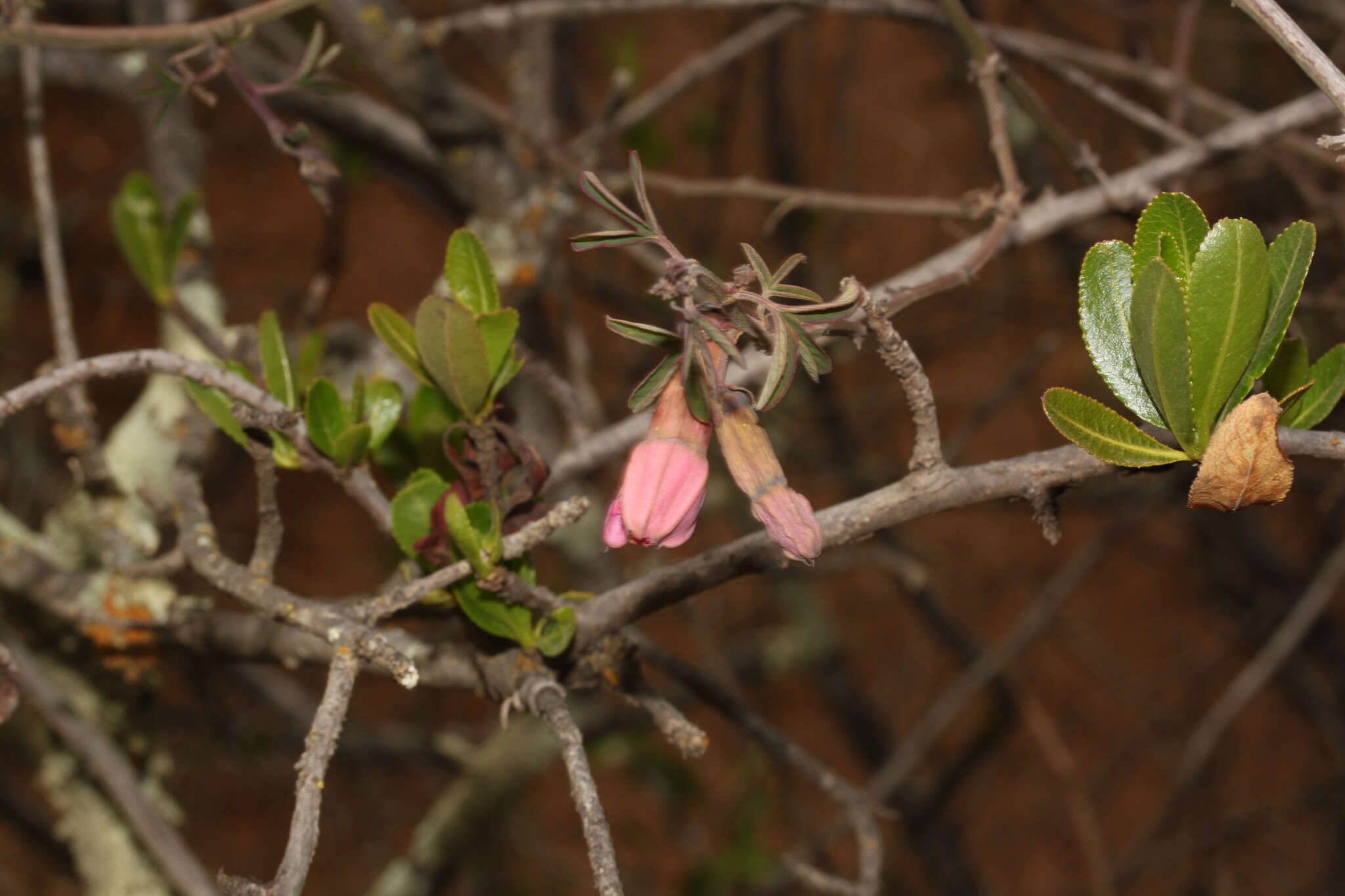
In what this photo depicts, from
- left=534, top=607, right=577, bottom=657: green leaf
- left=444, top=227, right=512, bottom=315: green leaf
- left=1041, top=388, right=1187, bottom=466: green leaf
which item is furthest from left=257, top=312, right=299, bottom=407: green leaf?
left=1041, top=388, right=1187, bottom=466: green leaf

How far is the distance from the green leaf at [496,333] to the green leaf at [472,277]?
42mm

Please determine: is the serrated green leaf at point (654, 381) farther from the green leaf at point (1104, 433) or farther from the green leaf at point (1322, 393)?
the green leaf at point (1322, 393)

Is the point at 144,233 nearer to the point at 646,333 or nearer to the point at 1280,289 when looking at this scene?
the point at 646,333

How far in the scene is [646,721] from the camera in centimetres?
206

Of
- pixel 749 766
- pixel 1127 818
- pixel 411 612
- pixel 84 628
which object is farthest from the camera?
pixel 1127 818

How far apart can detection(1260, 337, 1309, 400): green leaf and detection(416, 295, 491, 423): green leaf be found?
20.0 inches

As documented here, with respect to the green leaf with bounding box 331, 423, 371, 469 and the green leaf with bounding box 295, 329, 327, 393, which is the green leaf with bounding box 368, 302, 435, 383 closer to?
the green leaf with bounding box 331, 423, 371, 469

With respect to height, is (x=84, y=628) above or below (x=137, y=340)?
below

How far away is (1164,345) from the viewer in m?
0.53

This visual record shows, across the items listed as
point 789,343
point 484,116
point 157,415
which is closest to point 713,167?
point 484,116

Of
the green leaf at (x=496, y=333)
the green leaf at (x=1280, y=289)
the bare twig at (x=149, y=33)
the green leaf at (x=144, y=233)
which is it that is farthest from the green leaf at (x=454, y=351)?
the green leaf at (x=144, y=233)

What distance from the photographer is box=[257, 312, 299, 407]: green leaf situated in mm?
763

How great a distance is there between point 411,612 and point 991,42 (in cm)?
81

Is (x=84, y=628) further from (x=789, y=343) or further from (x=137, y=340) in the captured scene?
(x=137, y=340)
